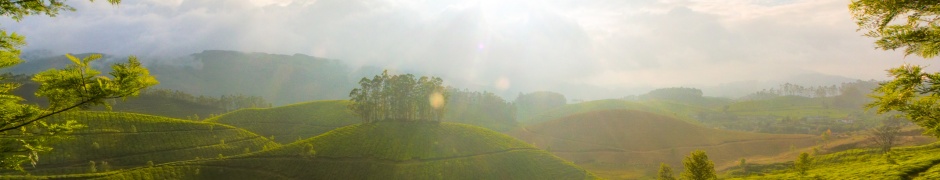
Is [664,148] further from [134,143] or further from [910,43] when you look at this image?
[134,143]

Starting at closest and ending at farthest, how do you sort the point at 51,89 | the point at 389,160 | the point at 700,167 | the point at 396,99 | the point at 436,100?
the point at 51,89 < the point at 700,167 < the point at 389,160 < the point at 396,99 < the point at 436,100

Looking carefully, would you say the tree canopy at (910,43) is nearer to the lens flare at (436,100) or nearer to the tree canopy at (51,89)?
the tree canopy at (51,89)

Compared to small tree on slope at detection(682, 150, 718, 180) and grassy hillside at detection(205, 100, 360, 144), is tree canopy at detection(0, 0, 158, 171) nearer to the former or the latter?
small tree on slope at detection(682, 150, 718, 180)

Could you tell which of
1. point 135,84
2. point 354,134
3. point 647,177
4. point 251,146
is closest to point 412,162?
point 354,134

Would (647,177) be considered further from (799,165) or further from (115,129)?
(115,129)

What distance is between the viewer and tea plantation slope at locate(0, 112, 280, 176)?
95.3 meters

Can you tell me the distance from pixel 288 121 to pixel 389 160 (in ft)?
294

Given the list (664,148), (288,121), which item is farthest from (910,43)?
(288,121)

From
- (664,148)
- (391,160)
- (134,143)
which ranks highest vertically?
(134,143)

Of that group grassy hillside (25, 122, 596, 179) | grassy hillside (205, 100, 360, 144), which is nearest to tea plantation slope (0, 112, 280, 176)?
grassy hillside (25, 122, 596, 179)

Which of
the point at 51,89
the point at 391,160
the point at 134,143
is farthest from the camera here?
the point at 391,160

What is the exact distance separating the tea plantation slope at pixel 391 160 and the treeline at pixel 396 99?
15937 millimetres

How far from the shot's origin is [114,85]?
18.0 meters

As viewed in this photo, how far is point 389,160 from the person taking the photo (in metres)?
113
